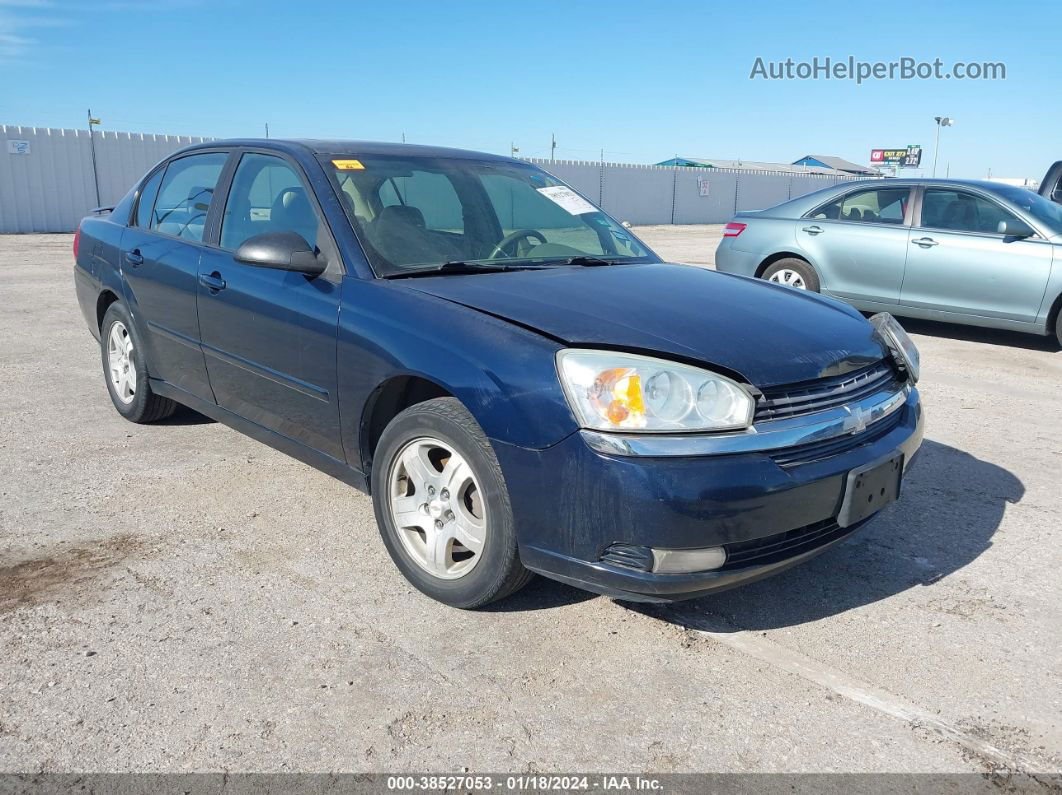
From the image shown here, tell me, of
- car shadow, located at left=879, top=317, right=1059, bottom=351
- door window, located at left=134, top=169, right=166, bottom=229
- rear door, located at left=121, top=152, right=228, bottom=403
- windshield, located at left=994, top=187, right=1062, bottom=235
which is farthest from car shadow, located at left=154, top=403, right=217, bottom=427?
windshield, located at left=994, top=187, right=1062, bottom=235

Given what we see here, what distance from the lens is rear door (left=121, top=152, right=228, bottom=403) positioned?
4.17m

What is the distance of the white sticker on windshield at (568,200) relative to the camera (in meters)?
4.20

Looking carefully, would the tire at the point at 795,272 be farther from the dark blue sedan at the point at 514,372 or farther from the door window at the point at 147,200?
the door window at the point at 147,200

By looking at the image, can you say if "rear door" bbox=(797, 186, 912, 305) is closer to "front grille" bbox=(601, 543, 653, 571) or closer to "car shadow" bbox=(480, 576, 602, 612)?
"car shadow" bbox=(480, 576, 602, 612)

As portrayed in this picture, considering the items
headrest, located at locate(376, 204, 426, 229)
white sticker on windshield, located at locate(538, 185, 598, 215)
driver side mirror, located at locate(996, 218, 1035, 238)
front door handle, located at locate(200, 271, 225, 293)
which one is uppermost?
white sticker on windshield, located at locate(538, 185, 598, 215)

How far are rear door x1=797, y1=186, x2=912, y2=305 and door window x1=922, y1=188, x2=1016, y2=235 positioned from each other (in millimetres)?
198

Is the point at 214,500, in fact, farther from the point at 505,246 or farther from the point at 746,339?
the point at 746,339

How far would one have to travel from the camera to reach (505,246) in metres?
3.72

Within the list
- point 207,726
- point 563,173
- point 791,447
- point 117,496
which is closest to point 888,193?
point 791,447

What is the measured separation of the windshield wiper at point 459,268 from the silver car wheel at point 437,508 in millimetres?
663

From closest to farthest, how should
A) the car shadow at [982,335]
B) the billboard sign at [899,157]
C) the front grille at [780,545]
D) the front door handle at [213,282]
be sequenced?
1. the front grille at [780,545]
2. the front door handle at [213,282]
3. the car shadow at [982,335]
4. the billboard sign at [899,157]

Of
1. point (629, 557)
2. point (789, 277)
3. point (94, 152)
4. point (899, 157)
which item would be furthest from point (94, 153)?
point (899, 157)

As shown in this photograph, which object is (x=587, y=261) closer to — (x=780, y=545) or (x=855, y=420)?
(x=855, y=420)

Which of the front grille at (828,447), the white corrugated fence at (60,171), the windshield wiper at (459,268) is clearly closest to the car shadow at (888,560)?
the front grille at (828,447)
